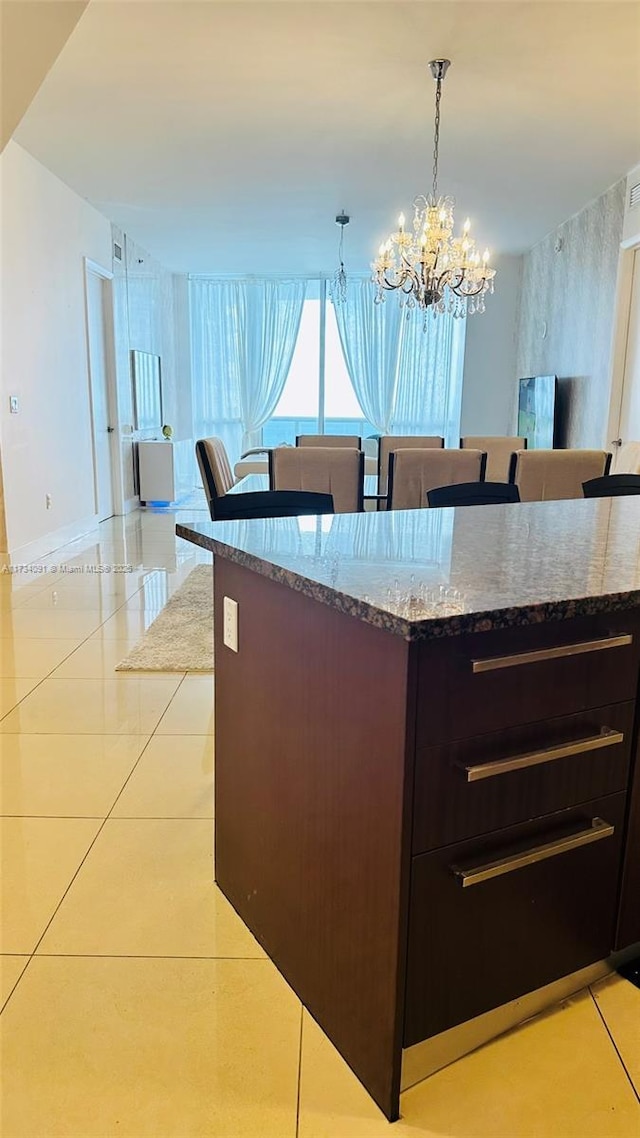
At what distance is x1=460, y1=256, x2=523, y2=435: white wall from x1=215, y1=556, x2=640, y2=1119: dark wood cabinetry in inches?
321

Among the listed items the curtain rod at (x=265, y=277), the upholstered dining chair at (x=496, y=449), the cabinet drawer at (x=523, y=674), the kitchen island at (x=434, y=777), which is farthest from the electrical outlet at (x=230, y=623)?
the curtain rod at (x=265, y=277)

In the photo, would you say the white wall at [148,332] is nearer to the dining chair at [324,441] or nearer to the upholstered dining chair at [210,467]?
the dining chair at [324,441]

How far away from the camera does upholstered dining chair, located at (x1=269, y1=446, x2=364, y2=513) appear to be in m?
4.02

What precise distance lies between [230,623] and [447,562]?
20.1 inches

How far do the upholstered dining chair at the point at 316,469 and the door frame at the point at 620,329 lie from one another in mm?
3102

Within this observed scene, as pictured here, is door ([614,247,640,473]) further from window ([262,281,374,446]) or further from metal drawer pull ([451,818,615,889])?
metal drawer pull ([451,818,615,889])

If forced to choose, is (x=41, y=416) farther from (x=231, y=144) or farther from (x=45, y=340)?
(x=231, y=144)

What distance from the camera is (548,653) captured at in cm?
115

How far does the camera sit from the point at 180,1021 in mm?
1398

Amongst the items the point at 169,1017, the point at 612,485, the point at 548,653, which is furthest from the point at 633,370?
the point at 169,1017

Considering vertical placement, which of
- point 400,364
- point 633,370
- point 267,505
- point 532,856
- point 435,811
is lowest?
point 532,856

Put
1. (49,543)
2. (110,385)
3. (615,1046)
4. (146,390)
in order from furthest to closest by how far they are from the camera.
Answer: (146,390)
(110,385)
(49,543)
(615,1046)

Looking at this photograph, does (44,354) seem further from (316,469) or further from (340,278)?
(340,278)

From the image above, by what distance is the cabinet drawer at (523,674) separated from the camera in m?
1.07
